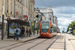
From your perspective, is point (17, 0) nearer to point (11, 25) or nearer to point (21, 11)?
point (21, 11)

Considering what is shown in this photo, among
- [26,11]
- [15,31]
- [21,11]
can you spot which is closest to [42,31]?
[15,31]

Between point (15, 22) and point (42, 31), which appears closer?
point (15, 22)

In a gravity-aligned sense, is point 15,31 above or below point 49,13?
below

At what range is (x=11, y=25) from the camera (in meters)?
27.6

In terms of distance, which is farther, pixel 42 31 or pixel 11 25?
pixel 42 31

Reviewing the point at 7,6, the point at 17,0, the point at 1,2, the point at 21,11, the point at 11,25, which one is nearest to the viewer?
the point at 11,25

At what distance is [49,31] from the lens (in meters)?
35.7

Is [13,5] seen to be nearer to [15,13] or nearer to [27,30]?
[15,13]

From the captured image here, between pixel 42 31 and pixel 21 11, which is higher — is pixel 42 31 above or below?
below

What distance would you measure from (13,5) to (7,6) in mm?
4468

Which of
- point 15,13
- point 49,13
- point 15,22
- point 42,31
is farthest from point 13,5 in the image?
point 49,13

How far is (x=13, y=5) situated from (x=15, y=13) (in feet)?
7.75

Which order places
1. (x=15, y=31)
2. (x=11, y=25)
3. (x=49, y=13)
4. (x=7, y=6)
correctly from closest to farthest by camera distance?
(x=15, y=31) < (x=11, y=25) < (x=7, y=6) < (x=49, y=13)

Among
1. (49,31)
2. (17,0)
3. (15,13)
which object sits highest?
(17,0)
